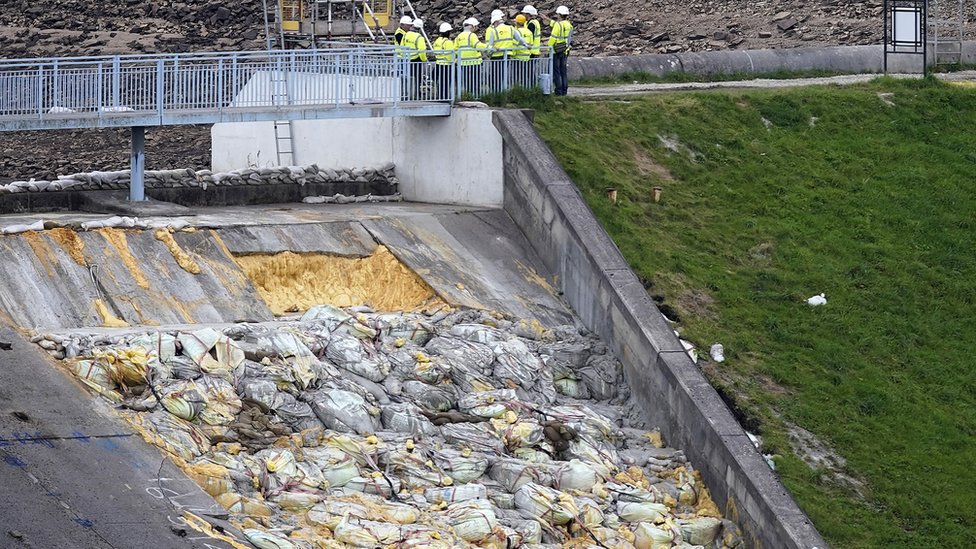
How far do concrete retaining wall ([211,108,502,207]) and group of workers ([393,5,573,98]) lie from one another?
0.58m

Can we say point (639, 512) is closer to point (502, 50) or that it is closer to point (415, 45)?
point (502, 50)

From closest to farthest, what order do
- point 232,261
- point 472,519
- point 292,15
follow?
point 472,519, point 232,261, point 292,15

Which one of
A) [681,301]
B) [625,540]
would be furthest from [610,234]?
[625,540]

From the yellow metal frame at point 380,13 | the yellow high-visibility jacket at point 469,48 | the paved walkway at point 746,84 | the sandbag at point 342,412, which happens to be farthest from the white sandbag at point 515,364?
the yellow metal frame at point 380,13

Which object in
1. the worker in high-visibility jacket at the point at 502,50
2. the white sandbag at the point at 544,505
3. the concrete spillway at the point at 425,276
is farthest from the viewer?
the worker in high-visibility jacket at the point at 502,50

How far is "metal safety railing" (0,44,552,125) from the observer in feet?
65.7

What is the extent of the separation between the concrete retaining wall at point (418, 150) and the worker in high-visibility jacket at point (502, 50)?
0.89 m

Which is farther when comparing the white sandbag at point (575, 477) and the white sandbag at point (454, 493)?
the white sandbag at point (575, 477)

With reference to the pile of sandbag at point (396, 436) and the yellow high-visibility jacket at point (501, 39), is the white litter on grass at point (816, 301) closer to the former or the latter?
the pile of sandbag at point (396, 436)

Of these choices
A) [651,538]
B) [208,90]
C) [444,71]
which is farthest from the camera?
[444,71]

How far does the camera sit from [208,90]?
69.8 ft

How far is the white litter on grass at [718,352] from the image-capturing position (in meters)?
18.6

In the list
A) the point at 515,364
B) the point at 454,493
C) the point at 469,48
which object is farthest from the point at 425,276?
the point at 469,48

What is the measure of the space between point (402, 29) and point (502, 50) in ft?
9.14
